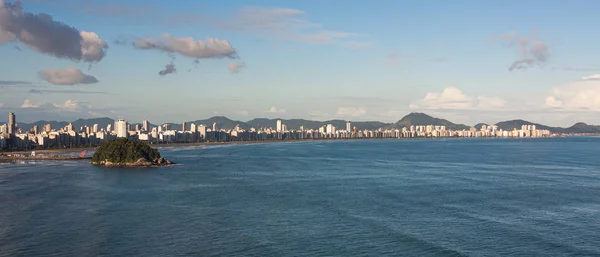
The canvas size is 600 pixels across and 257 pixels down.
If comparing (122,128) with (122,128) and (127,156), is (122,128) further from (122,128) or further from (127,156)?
(127,156)

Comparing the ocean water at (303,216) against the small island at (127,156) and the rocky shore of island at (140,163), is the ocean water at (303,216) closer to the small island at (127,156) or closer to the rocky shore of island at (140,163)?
the rocky shore of island at (140,163)

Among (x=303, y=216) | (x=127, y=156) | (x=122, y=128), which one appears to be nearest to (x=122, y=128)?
(x=122, y=128)

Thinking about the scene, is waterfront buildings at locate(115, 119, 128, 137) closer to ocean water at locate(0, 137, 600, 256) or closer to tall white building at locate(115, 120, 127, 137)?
tall white building at locate(115, 120, 127, 137)

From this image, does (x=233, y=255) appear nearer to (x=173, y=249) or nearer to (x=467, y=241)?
(x=173, y=249)

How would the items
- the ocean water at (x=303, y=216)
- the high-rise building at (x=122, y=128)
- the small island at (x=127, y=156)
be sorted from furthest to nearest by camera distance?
the high-rise building at (x=122, y=128) < the small island at (x=127, y=156) < the ocean water at (x=303, y=216)

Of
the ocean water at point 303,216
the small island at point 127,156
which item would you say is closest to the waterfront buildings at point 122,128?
the small island at point 127,156

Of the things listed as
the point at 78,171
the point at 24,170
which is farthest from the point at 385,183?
the point at 24,170
